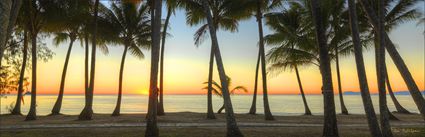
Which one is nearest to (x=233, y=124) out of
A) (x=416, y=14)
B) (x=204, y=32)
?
(x=204, y=32)

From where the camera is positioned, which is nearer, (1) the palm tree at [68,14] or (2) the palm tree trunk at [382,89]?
(2) the palm tree trunk at [382,89]

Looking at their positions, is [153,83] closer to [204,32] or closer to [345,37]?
[204,32]

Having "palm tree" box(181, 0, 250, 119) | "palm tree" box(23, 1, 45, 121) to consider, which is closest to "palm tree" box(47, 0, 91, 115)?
"palm tree" box(23, 1, 45, 121)

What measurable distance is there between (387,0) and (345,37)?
Answer: 358 centimetres

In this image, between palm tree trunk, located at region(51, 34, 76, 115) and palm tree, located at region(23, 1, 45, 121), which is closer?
palm tree, located at region(23, 1, 45, 121)

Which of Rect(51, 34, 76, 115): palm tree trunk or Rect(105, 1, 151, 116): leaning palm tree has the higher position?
Rect(105, 1, 151, 116): leaning palm tree

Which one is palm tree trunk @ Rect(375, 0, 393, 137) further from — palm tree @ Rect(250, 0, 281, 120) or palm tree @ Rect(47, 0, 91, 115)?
palm tree @ Rect(47, 0, 91, 115)

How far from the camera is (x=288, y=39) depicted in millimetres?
22984

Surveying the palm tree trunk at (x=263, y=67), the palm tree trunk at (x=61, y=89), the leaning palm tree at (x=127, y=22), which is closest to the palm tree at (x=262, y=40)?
the palm tree trunk at (x=263, y=67)

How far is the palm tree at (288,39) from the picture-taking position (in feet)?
73.9

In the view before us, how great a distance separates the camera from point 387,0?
2020 centimetres

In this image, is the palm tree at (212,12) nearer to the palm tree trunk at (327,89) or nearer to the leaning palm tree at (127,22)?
the leaning palm tree at (127,22)

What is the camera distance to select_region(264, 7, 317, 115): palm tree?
22531mm

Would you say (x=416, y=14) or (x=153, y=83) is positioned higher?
(x=416, y=14)
